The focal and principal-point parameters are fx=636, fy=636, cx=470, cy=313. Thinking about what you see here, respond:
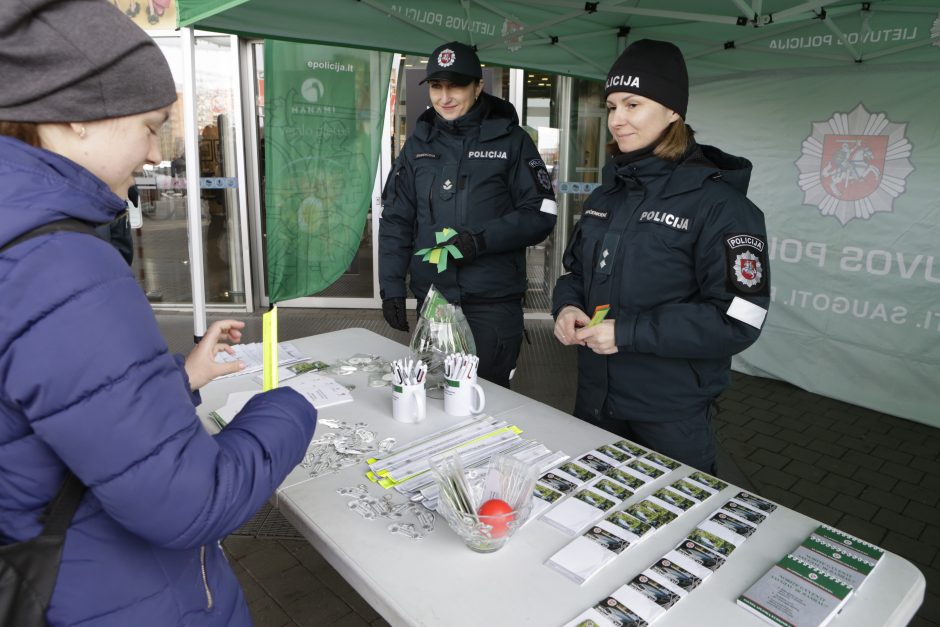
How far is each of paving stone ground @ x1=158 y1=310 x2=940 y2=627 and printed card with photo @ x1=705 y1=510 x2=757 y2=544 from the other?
1461 millimetres

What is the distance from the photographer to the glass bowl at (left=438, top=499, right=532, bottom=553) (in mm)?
1109

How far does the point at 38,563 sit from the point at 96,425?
0.74 feet

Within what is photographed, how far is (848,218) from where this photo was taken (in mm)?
4000

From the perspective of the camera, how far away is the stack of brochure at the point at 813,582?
1.00 meters

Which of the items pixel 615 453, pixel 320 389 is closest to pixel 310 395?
pixel 320 389

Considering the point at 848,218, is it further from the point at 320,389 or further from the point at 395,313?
the point at 320,389

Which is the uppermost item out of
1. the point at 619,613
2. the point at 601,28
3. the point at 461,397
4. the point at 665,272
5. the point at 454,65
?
the point at 601,28

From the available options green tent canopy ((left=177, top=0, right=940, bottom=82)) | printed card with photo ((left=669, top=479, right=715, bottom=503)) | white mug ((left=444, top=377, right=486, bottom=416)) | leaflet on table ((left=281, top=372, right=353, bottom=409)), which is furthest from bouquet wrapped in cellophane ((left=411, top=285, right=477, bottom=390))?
green tent canopy ((left=177, top=0, right=940, bottom=82))

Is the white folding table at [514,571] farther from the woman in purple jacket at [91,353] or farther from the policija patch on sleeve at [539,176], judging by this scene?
the policija patch on sleeve at [539,176]

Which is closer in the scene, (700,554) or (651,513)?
(700,554)

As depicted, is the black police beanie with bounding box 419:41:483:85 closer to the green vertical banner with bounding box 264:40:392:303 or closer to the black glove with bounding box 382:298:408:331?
the green vertical banner with bounding box 264:40:392:303

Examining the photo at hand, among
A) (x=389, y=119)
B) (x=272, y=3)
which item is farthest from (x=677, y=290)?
(x=389, y=119)

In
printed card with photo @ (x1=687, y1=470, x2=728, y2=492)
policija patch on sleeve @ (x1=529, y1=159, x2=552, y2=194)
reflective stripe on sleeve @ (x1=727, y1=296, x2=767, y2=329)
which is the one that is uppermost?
policija patch on sleeve @ (x1=529, y1=159, x2=552, y2=194)

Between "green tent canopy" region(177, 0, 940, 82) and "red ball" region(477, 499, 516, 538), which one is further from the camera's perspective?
"green tent canopy" region(177, 0, 940, 82)
